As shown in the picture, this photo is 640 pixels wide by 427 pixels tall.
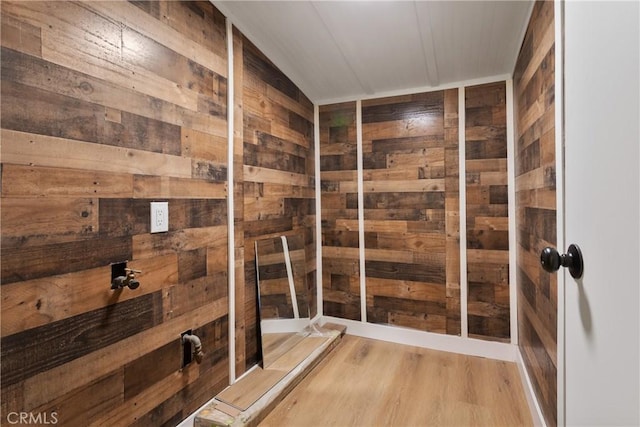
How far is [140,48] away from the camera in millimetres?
1360

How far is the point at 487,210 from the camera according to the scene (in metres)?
2.51

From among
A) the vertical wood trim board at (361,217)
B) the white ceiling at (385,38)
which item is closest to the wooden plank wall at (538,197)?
the white ceiling at (385,38)

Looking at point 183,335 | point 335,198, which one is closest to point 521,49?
point 335,198

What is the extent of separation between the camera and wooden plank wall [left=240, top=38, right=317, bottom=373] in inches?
82.0

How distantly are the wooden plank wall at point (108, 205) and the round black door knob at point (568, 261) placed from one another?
153 centimetres

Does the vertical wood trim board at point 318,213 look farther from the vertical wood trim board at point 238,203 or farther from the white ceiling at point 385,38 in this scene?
the vertical wood trim board at point 238,203

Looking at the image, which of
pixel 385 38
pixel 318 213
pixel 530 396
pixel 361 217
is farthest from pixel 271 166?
pixel 530 396

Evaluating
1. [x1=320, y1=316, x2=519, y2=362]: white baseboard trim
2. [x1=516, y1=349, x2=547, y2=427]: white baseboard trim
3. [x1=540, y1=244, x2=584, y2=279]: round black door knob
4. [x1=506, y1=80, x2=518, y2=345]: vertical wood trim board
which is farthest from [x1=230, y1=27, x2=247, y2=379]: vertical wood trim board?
[x1=506, y1=80, x2=518, y2=345]: vertical wood trim board

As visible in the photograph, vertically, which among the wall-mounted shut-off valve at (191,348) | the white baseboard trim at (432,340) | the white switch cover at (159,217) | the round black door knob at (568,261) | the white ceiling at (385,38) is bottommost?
the white baseboard trim at (432,340)

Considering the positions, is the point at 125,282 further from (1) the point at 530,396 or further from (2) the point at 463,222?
(2) the point at 463,222

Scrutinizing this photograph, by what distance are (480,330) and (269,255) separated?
6.09ft

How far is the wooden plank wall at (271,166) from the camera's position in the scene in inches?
82.0

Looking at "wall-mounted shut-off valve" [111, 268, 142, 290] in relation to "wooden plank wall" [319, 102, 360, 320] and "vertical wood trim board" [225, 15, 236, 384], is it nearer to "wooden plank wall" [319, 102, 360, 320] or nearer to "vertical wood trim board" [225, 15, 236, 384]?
"vertical wood trim board" [225, 15, 236, 384]

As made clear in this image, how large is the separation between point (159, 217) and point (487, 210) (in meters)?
2.40
